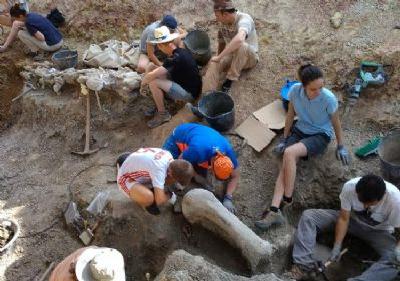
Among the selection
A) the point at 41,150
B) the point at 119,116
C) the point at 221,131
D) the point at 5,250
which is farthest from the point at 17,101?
the point at 221,131

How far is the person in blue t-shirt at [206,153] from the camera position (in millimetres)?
4754

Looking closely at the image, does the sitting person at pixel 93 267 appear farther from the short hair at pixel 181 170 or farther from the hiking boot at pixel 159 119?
the hiking boot at pixel 159 119

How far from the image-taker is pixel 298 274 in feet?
15.1

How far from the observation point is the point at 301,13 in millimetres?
7223

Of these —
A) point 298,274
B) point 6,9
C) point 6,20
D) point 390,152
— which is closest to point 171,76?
point 390,152

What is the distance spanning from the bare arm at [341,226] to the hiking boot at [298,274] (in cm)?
43

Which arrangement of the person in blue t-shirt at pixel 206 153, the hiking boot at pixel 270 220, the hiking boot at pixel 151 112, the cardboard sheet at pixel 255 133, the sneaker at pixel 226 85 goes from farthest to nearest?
the hiking boot at pixel 151 112 < the sneaker at pixel 226 85 < the cardboard sheet at pixel 255 133 < the hiking boot at pixel 270 220 < the person in blue t-shirt at pixel 206 153

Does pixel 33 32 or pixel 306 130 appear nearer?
pixel 306 130

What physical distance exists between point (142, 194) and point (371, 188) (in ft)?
7.41

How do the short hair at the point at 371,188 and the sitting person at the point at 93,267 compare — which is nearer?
the sitting person at the point at 93,267

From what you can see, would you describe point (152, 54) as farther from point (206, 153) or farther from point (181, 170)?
point (181, 170)

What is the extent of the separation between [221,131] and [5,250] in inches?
118

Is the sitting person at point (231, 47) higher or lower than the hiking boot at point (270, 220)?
higher

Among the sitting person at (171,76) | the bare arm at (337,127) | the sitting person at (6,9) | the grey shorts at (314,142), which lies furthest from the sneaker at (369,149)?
the sitting person at (6,9)
